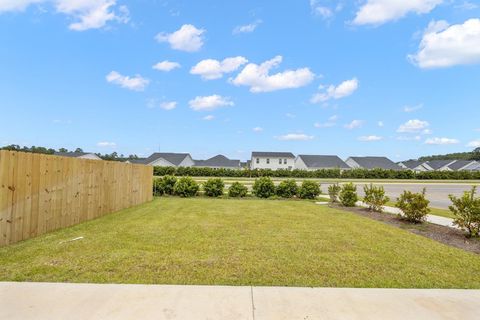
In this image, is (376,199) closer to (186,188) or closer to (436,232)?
(436,232)

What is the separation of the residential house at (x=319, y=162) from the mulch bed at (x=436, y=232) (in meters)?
54.9

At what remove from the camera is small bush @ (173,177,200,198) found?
17219 mm

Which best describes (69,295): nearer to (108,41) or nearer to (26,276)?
(26,276)

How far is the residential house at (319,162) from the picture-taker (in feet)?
215

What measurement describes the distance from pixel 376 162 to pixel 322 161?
12244 millimetres

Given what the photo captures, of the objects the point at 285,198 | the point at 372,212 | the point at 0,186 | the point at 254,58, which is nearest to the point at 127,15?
the point at 254,58

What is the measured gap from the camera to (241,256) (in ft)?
18.9

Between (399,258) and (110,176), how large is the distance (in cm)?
864

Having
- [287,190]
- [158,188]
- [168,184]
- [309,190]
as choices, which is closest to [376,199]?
[309,190]

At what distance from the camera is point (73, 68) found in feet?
57.4

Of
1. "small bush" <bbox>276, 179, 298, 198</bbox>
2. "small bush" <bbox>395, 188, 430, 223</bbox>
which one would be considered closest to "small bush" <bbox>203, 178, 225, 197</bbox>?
"small bush" <bbox>276, 179, 298, 198</bbox>

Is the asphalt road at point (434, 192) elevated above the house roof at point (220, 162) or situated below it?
below

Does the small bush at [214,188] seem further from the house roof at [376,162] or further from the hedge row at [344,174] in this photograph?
the house roof at [376,162]

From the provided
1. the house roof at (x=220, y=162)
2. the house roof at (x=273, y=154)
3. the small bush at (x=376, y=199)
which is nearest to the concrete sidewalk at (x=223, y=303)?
the small bush at (x=376, y=199)
